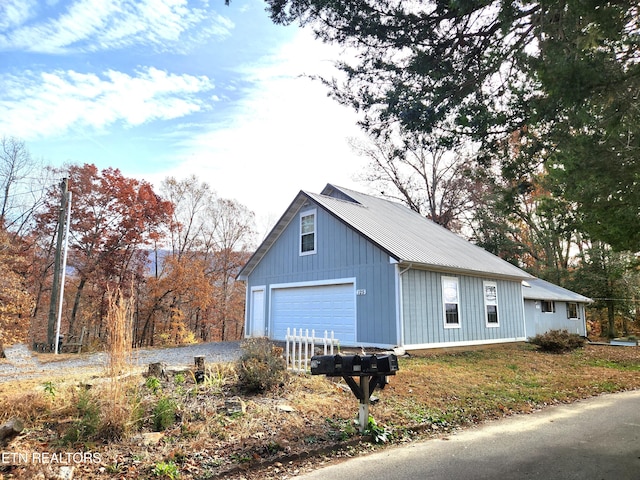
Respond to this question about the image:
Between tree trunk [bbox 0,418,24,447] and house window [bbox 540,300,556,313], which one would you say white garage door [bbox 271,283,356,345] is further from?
house window [bbox 540,300,556,313]

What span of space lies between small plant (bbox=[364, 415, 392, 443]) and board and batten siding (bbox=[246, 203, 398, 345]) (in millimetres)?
6315

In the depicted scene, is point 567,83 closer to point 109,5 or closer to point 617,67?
point 617,67

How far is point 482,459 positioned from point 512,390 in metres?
3.88

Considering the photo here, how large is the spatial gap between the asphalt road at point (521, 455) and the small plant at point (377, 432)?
0.25 meters

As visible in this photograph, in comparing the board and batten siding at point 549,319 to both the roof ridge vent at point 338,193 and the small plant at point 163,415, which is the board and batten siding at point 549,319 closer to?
the roof ridge vent at point 338,193

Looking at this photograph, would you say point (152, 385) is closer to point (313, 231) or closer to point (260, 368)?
point (260, 368)

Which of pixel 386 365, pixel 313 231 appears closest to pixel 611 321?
pixel 313 231

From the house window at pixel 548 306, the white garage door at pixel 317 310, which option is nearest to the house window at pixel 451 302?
the white garage door at pixel 317 310

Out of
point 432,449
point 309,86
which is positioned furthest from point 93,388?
point 309,86

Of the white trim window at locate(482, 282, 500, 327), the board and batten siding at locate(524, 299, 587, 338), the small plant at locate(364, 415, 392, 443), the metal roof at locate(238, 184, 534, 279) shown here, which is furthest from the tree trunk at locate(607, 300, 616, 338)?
the small plant at locate(364, 415, 392, 443)

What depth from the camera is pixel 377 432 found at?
4.88m

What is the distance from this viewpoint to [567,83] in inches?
156

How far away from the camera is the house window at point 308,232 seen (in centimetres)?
1463

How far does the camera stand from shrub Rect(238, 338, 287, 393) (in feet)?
20.2
